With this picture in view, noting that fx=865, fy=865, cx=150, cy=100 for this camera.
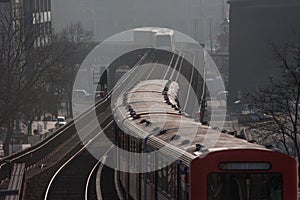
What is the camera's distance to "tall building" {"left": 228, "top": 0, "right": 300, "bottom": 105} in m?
57.4

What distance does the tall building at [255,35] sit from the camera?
5741 cm

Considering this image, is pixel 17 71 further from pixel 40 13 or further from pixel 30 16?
pixel 40 13

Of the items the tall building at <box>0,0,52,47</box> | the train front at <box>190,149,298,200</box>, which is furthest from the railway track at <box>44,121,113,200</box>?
the tall building at <box>0,0,52,47</box>

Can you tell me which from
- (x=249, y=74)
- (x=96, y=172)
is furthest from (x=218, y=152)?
(x=249, y=74)

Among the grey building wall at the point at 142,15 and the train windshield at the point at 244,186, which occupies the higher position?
the train windshield at the point at 244,186

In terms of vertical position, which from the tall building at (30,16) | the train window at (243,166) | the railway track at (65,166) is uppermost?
the train window at (243,166)

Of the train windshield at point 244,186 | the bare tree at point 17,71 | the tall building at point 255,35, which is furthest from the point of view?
the tall building at point 255,35

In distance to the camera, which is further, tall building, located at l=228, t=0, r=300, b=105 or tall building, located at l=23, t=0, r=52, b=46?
tall building, located at l=228, t=0, r=300, b=105

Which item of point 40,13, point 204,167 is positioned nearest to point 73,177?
point 204,167

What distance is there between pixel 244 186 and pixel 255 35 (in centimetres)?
5014

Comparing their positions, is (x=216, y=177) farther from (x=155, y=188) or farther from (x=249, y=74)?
(x=249, y=74)

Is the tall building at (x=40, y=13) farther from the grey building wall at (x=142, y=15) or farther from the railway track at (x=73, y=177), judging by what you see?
the grey building wall at (x=142, y=15)

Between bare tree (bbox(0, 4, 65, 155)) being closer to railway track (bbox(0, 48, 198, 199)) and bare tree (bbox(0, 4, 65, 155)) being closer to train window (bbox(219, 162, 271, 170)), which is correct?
railway track (bbox(0, 48, 198, 199))

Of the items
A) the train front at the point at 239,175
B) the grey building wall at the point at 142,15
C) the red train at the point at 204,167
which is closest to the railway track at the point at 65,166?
the red train at the point at 204,167
